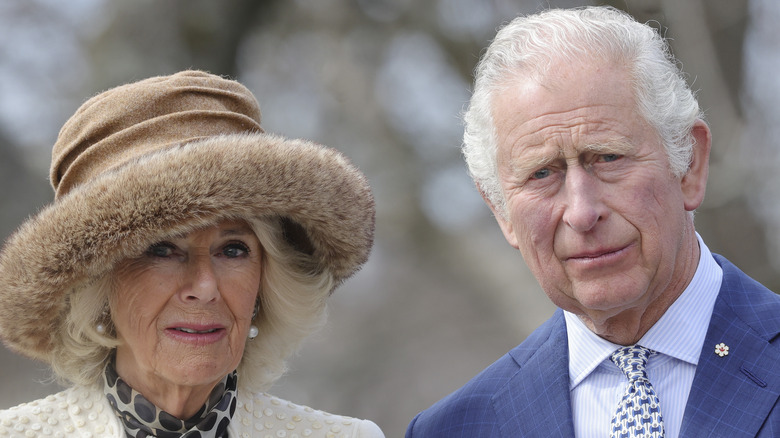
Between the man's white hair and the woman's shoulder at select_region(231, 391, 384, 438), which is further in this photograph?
the woman's shoulder at select_region(231, 391, 384, 438)

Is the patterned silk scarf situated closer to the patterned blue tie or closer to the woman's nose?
the woman's nose

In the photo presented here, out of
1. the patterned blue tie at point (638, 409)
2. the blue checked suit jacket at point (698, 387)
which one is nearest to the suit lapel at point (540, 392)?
the blue checked suit jacket at point (698, 387)

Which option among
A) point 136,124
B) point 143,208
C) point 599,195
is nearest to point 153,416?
point 143,208

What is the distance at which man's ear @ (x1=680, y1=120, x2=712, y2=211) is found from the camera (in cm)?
296

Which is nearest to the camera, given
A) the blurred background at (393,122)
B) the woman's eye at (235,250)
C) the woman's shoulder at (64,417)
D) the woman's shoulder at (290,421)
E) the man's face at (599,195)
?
the man's face at (599,195)

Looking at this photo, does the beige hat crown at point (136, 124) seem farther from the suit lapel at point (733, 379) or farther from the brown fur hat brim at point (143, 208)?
the suit lapel at point (733, 379)

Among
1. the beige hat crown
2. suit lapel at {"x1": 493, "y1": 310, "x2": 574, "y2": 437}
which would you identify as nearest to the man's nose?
suit lapel at {"x1": 493, "y1": 310, "x2": 574, "y2": 437}

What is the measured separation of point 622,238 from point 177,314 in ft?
4.35

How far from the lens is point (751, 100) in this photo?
5008 millimetres

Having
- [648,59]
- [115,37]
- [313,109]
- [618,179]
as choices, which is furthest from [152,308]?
[313,109]

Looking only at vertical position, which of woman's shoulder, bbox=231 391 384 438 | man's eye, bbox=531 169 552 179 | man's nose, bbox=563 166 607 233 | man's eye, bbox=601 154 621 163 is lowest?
woman's shoulder, bbox=231 391 384 438

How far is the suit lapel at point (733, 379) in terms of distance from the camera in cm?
271

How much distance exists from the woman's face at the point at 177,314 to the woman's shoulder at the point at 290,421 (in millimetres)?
291

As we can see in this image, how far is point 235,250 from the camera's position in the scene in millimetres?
3229
